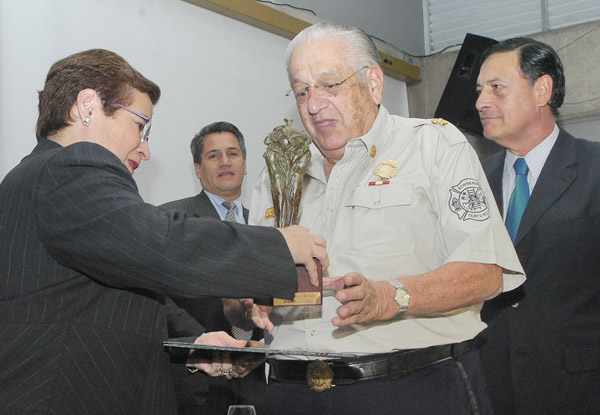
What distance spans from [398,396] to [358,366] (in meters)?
0.11

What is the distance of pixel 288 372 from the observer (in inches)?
64.1

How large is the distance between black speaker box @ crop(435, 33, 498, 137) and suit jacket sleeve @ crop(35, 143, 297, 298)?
4274 millimetres

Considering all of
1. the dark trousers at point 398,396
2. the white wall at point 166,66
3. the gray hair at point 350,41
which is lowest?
the dark trousers at point 398,396

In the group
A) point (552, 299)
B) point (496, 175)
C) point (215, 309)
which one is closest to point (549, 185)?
point (496, 175)

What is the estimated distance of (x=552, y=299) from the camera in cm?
232

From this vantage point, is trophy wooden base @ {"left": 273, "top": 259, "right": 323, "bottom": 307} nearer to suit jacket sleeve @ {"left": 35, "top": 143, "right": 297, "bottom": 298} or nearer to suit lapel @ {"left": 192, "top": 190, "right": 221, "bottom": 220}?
suit jacket sleeve @ {"left": 35, "top": 143, "right": 297, "bottom": 298}

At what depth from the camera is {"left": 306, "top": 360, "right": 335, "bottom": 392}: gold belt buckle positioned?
1556mm

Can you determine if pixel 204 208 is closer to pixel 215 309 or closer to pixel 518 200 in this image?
pixel 215 309

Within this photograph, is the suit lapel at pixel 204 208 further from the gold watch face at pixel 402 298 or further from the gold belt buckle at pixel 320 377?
the gold watch face at pixel 402 298

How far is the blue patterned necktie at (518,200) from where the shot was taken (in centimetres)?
248

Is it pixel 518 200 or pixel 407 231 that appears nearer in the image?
pixel 407 231

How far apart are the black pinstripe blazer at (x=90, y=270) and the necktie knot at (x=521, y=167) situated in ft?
5.02

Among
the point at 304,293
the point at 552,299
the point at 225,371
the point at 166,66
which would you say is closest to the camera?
the point at 304,293

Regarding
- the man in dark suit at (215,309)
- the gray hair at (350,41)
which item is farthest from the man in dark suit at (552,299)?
the gray hair at (350,41)
